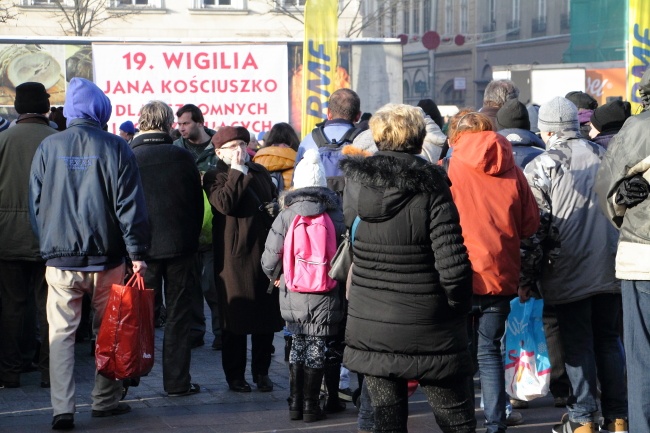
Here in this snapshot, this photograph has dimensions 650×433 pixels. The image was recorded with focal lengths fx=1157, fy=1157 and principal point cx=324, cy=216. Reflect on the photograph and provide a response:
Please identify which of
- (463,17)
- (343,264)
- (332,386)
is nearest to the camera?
(343,264)

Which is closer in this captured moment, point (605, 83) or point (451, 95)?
point (605, 83)

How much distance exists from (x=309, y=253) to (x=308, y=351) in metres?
0.62

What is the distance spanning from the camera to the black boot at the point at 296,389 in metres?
7.33

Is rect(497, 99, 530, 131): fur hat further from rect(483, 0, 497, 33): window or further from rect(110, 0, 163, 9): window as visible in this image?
rect(483, 0, 497, 33): window

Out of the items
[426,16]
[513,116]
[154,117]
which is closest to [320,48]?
[154,117]

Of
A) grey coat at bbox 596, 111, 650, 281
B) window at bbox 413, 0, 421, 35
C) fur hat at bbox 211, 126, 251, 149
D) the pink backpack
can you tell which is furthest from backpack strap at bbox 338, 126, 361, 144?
window at bbox 413, 0, 421, 35

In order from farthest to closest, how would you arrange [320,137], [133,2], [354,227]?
[133,2] < [320,137] < [354,227]

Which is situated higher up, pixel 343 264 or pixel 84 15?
pixel 84 15

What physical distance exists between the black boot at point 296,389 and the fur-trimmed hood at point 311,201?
3.24 feet

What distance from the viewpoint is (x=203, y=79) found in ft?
58.7

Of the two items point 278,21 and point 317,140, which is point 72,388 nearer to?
point 317,140

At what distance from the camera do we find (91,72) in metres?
17.8

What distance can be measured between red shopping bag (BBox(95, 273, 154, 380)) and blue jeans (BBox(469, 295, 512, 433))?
2070 millimetres

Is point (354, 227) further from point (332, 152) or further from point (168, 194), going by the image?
point (332, 152)
